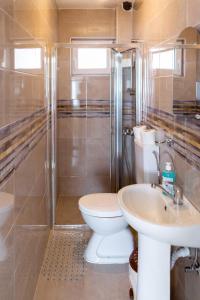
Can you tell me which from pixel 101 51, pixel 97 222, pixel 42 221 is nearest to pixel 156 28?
pixel 101 51

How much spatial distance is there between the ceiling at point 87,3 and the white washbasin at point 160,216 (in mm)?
2633

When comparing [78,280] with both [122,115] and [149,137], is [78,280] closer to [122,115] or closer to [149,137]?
[149,137]

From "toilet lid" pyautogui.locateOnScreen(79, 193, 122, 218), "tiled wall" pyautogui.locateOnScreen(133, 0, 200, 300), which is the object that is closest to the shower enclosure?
"tiled wall" pyautogui.locateOnScreen(133, 0, 200, 300)

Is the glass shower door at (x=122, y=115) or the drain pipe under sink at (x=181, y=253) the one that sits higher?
the glass shower door at (x=122, y=115)

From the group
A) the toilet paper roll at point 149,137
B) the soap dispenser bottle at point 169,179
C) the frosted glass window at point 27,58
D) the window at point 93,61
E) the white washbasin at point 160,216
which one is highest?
the window at point 93,61

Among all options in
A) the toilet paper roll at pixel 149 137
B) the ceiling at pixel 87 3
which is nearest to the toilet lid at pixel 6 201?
the toilet paper roll at pixel 149 137

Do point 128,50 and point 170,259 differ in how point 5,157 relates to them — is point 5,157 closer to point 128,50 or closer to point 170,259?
point 170,259

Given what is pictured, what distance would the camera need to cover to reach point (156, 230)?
1361 millimetres

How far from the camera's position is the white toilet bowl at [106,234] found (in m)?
2.57

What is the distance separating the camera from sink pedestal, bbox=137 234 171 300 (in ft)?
5.33

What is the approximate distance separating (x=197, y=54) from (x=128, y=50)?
181 cm

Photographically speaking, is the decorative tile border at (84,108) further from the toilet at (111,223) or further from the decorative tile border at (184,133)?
the decorative tile border at (184,133)

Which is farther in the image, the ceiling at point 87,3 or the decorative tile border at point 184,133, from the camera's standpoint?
the ceiling at point 87,3

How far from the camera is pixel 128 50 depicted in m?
3.43
